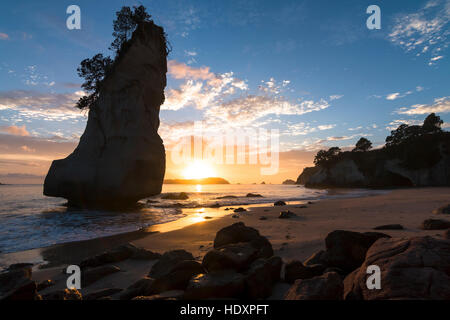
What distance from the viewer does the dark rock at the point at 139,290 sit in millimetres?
3341

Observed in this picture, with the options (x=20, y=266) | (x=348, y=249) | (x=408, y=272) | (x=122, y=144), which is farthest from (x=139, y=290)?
(x=122, y=144)

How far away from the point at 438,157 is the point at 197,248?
2221 inches

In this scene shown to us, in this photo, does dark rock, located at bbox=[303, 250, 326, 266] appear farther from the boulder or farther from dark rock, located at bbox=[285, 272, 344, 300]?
dark rock, located at bbox=[285, 272, 344, 300]

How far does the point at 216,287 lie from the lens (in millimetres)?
2896

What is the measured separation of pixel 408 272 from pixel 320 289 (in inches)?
37.0

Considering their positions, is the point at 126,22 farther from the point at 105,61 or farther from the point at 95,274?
the point at 95,274

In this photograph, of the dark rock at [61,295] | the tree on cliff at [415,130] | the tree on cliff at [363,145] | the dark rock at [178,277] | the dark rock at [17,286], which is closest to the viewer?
the dark rock at [17,286]

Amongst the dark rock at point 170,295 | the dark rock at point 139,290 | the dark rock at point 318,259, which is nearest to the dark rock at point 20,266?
the dark rock at point 139,290

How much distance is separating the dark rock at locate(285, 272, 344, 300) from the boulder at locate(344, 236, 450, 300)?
0.28m

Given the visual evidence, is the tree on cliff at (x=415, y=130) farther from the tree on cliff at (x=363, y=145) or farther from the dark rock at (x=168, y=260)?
the dark rock at (x=168, y=260)

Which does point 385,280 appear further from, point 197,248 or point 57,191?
point 57,191

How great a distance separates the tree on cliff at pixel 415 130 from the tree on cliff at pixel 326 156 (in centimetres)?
1362

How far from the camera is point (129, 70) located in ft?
64.7
